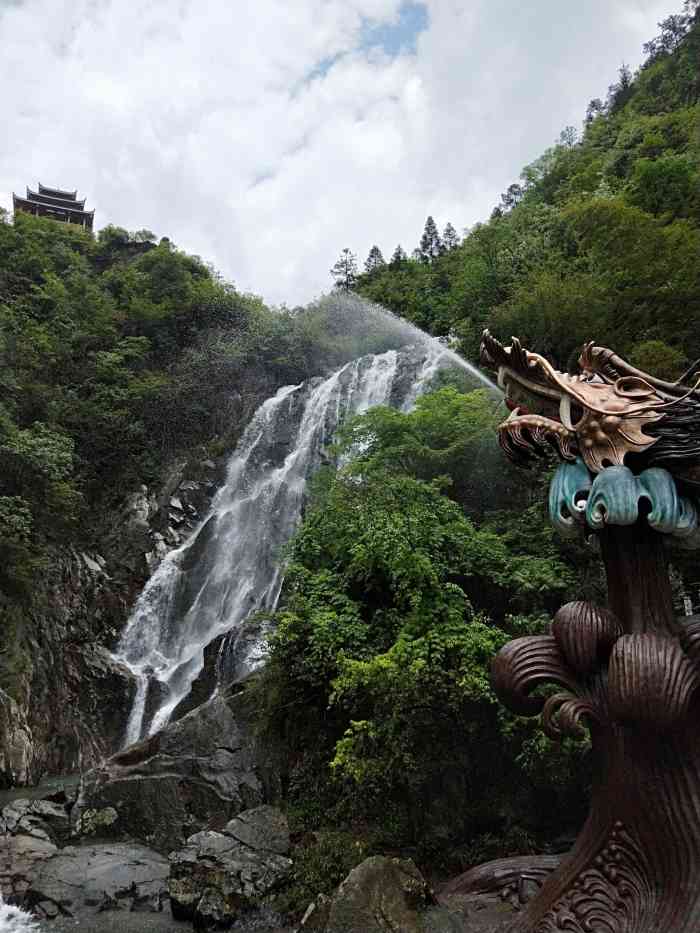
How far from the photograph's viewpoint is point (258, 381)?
2783 cm

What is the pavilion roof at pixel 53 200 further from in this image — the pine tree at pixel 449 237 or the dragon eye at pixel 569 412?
the dragon eye at pixel 569 412

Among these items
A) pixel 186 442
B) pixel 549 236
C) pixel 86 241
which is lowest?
pixel 186 442

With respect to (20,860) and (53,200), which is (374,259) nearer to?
(53,200)

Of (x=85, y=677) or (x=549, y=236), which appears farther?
(x=549, y=236)

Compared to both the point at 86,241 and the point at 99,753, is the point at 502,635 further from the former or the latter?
the point at 86,241

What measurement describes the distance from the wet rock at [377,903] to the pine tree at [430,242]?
1966 inches

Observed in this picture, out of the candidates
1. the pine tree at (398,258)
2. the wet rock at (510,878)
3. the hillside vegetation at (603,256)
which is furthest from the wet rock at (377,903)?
the pine tree at (398,258)

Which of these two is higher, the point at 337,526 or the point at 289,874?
the point at 337,526

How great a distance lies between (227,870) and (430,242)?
50928 millimetres

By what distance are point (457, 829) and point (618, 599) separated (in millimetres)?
4253

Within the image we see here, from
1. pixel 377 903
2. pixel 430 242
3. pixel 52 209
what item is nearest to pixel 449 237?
pixel 430 242

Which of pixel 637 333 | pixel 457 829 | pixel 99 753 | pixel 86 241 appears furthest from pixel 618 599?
pixel 86 241

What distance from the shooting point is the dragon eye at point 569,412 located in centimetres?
453

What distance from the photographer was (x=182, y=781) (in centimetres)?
888
